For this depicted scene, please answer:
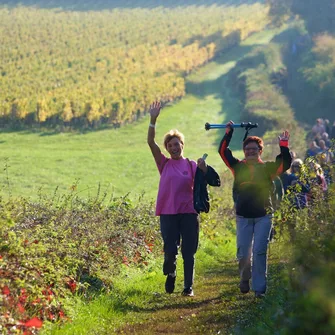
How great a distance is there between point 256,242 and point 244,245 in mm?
233

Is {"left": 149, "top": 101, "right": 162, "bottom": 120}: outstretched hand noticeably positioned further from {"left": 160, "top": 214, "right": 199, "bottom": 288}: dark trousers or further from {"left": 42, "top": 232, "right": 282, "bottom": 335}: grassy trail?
{"left": 42, "top": 232, "right": 282, "bottom": 335}: grassy trail

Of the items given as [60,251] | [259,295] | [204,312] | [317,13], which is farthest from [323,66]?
[60,251]

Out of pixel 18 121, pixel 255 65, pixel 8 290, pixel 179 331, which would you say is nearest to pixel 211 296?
pixel 179 331

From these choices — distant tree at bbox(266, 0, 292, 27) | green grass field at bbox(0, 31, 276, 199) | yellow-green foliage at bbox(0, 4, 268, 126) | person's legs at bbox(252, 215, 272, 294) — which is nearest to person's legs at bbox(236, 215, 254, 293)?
person's legs at bbox(252, 215, 272, 294)

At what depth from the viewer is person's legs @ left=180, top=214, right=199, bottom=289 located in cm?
838

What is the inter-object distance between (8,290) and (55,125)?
24501 millimetres

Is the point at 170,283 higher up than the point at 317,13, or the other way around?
the point at 317,13

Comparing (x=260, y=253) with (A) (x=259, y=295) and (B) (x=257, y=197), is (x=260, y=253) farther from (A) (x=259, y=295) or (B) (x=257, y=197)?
(B) (x=257, y=197)

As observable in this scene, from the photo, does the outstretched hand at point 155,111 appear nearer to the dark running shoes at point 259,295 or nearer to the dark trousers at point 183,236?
the dark trousers at point 183,236

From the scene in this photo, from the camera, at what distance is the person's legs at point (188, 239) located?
838cm

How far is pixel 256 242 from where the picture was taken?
320 inches

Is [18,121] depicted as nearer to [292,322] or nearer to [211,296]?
[211,296]

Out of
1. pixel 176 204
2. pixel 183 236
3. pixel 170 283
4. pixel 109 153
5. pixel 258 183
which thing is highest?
pixel 258 183

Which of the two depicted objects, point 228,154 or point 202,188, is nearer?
point 202,188
